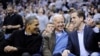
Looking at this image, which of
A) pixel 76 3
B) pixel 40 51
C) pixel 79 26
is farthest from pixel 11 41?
pixel 76 3

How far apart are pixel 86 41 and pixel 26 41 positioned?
3.79 ft

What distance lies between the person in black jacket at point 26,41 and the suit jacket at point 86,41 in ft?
2.03

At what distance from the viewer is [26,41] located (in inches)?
290

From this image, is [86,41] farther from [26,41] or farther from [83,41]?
[26,41]

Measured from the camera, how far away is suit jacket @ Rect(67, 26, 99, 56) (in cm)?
725

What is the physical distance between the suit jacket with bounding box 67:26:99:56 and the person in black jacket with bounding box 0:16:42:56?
619 millimetres

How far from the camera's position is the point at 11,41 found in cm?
744

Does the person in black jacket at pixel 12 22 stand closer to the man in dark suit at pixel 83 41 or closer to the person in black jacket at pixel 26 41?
the person in black jacket at pixel 26 41

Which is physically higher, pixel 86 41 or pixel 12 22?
pixel 86 41

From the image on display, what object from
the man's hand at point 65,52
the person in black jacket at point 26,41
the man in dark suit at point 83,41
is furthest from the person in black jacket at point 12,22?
the man's hand at point 65,52

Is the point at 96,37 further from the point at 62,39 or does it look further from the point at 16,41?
the point at 16,41

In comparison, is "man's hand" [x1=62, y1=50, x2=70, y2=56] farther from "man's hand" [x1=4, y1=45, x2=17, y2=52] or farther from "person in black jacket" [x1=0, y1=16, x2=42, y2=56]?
"man's hand" [x1=4, y1=45, x2=17, y2=52]

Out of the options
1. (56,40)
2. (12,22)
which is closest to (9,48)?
(56,40)

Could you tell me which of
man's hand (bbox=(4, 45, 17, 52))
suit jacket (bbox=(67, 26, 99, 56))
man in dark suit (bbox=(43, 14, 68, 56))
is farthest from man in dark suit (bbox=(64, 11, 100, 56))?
man's hand (bbox=(4, 45, 17, 52))
